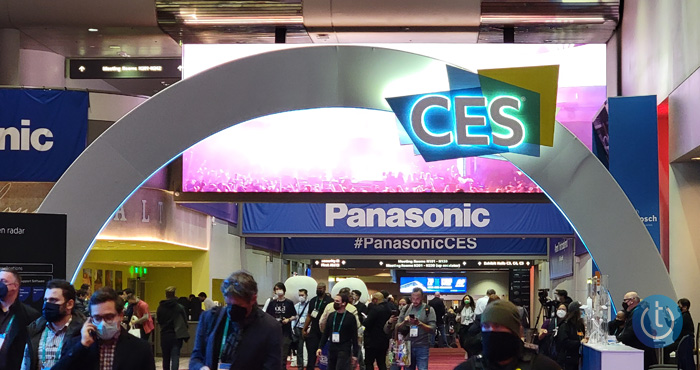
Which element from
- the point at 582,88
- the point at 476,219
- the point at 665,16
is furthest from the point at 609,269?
the point at 476,219

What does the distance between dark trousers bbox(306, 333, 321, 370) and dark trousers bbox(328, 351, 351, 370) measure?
204cm

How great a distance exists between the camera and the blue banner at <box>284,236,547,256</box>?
1145 inches

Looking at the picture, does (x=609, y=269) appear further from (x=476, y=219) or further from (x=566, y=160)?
(x=476, y=219)

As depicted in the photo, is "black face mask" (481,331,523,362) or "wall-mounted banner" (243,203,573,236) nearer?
"black face mask" (481,331,523,362)

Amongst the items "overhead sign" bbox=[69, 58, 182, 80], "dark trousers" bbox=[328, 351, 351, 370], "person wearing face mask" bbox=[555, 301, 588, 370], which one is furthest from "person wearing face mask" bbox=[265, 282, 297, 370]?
"person wearing face mask" bbox=[555, 301, 588, 370]

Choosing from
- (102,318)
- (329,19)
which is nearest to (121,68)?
(329,19)

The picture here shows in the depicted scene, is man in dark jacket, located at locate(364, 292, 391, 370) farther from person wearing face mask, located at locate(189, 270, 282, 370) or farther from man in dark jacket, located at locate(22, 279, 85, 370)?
man in dark jacket, located at locate(22, 279, 85, 370)

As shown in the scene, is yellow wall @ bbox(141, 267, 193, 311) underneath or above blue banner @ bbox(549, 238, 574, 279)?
underneath

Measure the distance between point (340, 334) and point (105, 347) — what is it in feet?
28.0

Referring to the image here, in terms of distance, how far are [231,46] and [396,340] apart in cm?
525

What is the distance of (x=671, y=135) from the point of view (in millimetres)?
12539

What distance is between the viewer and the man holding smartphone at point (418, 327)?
13.7m

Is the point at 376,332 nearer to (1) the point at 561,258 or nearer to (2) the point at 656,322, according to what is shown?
(2) the point at 656,322

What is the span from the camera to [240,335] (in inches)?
212
